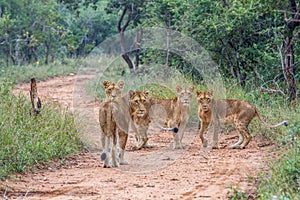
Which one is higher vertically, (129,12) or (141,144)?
(129,12)

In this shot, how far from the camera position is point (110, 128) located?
8.26 metres

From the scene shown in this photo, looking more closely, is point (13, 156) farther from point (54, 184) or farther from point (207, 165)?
point (207, 165)

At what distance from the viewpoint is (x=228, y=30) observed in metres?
13.5

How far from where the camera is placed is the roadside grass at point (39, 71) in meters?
23.1

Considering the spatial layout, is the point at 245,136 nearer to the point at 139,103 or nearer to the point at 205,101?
the point at 205,101

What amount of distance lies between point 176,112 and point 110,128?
2365 mm

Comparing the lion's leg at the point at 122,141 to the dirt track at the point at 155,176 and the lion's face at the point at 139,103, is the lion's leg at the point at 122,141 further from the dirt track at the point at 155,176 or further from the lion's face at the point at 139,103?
the lion's face at the point at 139,103

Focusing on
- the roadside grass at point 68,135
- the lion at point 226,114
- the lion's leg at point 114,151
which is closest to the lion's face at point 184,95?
the lion at point 226,114

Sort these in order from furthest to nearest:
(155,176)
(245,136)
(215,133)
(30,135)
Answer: (215,133) → (245,136) → (30,135) → (155,176)

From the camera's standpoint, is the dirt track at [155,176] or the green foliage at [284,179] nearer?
the green foliage at [284,179]

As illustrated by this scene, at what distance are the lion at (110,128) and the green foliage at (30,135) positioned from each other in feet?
3.24

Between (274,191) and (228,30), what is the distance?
8.10 metres

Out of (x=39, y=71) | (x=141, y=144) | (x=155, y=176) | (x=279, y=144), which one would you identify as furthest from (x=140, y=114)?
(x=39, y=71)

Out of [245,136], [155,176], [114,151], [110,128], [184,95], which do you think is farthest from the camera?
[184,95]
